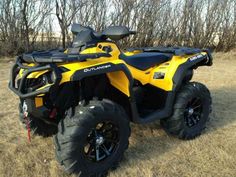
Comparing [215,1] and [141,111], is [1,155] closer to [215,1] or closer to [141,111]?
[141,111]

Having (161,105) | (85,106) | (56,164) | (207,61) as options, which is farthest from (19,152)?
(207,61)

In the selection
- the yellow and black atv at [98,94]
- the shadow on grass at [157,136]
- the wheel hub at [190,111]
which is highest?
the yellow and black atv at [98,94]

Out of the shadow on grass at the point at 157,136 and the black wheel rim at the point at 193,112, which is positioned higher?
the black wheel rim at the point at 193,112

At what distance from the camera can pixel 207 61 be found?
4402 mm

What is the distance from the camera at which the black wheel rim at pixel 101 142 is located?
2984 millimetres

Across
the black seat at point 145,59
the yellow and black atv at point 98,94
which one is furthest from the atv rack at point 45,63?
the black seat at point 145,59

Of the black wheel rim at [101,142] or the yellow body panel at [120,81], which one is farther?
the yellow body panel at [120,81]

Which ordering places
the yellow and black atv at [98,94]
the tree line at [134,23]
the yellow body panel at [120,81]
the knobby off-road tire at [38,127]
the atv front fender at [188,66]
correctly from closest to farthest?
the yellow and black atv at [98,94] → the yellow body panel at [120,81] → the knobby off-road tire at [38,127] → the atv front fender at [188,66] → the tree line at [134,23]

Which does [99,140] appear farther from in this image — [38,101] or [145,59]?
[145,59]

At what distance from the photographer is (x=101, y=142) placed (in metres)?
3.04

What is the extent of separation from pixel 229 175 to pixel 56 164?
1776mm

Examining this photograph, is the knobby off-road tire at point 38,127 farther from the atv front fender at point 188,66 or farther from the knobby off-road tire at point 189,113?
the atv front fender at point 188,66

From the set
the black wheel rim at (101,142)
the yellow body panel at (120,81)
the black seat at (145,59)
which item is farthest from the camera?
the black seat at (145,59)

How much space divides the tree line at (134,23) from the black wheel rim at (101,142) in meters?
8.68
